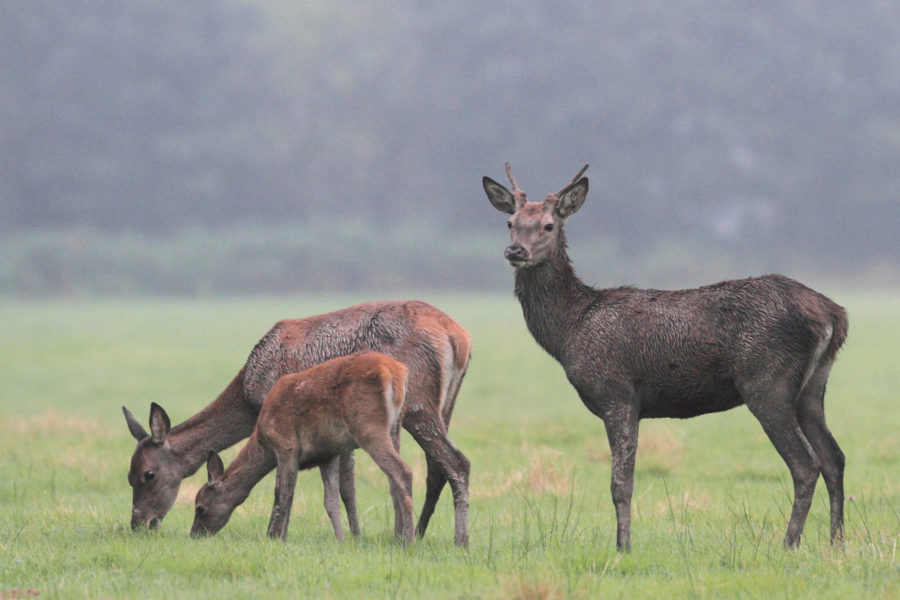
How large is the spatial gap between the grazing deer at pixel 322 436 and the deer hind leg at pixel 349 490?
59cm

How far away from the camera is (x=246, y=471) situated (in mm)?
10023

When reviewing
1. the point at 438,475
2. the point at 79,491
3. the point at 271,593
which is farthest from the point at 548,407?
the point at 271,593

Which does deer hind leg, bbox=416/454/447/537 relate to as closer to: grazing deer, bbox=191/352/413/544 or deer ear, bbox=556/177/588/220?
grazing deer, bbox=191/352/413/544

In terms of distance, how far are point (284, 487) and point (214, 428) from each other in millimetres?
1706

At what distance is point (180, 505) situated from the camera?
44.2ft

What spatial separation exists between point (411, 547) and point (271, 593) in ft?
5.81

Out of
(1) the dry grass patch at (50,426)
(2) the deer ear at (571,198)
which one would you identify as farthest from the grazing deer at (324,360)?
(1) the dry grass patch at (50,426)

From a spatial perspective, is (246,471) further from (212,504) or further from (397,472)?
(397,472)

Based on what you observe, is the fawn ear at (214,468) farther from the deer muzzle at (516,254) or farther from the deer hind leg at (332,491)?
the deer muzzle at (516,254)

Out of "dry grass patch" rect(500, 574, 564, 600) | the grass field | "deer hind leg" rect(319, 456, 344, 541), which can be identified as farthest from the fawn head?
"dry grass patch" rect(500, 574, 564, 600)

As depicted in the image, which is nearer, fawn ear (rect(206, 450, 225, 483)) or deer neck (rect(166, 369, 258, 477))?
fawn ear (rect(206, 450, 225, 483))

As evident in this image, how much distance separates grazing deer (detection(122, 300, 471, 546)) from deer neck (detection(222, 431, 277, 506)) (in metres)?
0.86

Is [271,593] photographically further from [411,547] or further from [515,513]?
[515,513]

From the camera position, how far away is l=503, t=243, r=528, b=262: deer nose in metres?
9.76
